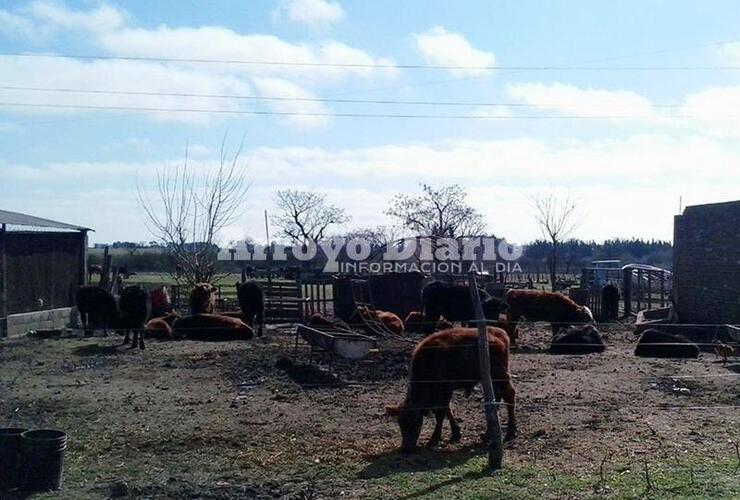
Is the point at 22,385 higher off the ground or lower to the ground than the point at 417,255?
lower

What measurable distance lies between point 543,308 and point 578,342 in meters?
4.46

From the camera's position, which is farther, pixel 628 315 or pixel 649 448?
pixel 628 315

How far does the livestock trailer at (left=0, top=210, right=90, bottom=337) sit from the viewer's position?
21047 mm

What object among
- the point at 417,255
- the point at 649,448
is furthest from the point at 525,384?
the point at 417,255

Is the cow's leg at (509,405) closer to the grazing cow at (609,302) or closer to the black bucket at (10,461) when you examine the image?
the black bucket at (10,461)

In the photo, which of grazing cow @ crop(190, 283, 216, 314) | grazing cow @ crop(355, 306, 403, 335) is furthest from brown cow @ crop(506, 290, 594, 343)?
grazing cow @ crop(190, 283, 216, 314)

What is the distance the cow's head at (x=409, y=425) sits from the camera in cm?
871

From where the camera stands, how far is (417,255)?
2894 centimetres

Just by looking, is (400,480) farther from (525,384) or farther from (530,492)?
(525,384)

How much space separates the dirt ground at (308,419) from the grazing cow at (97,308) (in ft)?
14.6

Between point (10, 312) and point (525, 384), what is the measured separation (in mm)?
14426

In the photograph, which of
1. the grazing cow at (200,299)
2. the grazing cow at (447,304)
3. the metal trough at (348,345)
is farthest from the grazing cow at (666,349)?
the grazing cow at (200,299)

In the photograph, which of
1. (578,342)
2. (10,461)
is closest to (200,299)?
(578,342)

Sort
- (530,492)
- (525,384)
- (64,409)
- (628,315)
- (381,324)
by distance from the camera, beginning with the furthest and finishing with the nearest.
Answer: (628,315)
(381,324)
(525,384)
(64,409)
(530,492)
